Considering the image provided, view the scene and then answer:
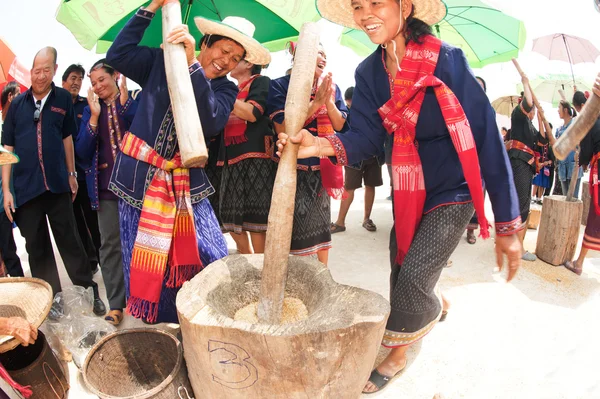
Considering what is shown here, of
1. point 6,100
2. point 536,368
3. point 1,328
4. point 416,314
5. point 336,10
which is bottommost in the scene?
point 536,368

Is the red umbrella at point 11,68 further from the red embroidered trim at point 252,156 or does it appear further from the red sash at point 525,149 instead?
the red sash at point 525,149

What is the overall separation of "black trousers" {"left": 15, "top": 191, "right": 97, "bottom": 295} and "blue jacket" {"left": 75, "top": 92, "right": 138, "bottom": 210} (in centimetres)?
34

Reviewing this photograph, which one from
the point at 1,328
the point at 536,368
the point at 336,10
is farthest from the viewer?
the point at 536,368

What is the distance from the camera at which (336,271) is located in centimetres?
374

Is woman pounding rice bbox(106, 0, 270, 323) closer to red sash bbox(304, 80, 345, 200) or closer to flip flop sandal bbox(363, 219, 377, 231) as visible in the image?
red sash bbox(304, 80, 345, 200)

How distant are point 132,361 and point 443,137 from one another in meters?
1.95

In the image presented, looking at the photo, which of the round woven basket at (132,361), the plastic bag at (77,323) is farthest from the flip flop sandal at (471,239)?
the plastic bag at (77,323)

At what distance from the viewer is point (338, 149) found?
76.4 inches

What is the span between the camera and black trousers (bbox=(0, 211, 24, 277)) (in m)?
3.10

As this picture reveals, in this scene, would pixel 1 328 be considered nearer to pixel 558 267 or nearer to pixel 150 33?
pixel 150 33

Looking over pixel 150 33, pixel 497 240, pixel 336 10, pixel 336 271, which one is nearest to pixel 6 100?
pixel 150 33

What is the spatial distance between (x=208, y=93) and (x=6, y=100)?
8.44 ft

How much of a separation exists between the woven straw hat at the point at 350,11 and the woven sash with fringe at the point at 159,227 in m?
1.11

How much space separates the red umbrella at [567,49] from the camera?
567 cm
